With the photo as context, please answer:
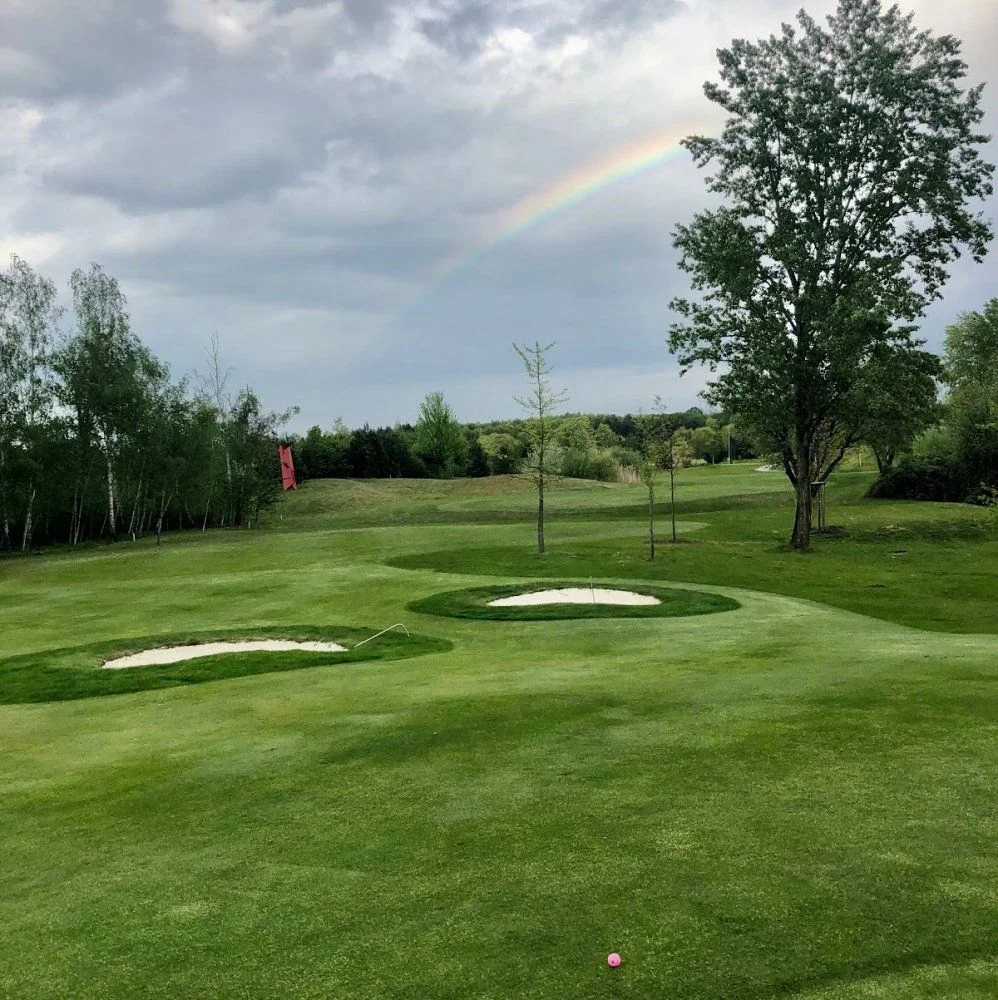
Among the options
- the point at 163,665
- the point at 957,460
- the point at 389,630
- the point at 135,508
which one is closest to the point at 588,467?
the point at 957,460

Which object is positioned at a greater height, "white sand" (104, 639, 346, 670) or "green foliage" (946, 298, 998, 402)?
"green foliage" (946, 298, 998, 402)

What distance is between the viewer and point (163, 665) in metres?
16.3

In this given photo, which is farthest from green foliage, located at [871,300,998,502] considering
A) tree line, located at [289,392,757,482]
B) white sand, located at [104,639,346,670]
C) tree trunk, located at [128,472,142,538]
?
tree trunk, located at [128,472,142,538]

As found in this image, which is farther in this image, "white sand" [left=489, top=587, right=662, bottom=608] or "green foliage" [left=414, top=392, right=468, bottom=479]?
"green foliage" [left=414, top=392, right=468, bottom=479]

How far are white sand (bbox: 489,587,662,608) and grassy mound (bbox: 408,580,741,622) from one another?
30 cm

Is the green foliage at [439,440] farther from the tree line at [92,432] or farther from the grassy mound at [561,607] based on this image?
the grassy mound at [561,607]

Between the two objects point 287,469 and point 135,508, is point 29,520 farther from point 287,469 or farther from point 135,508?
point 287,469

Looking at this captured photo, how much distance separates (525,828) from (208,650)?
14.4 meters

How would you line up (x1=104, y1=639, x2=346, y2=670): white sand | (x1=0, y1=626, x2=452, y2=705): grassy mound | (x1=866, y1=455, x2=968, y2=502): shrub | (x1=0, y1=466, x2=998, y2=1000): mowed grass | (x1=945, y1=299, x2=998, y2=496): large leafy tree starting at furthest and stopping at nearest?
1. (x1=866, y1=455, x2=968, y2=502): shrub
2. (x1=945, y1=299, x2=998, y2=496): large leafy tree
3. (x1=104, y1=639, x2=346, y2=670): white sand
4. (x1=0, y1=626, x2=452, y2=705): grassy mound
5. (x1=0, y1=466, x2=998, y2=1000): mowed grass

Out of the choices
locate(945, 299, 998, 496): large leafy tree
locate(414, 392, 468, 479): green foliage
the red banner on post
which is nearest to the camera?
locate(945, 299, 998, 496): large leafy tree

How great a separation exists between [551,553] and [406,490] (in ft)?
171

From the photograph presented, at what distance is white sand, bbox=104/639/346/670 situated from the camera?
17359 millimetres

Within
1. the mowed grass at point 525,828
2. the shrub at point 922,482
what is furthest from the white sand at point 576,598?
the shrub at point 922,482

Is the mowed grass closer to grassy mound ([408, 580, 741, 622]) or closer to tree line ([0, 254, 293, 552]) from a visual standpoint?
grassy mound ([408, 580, 741, 622])
